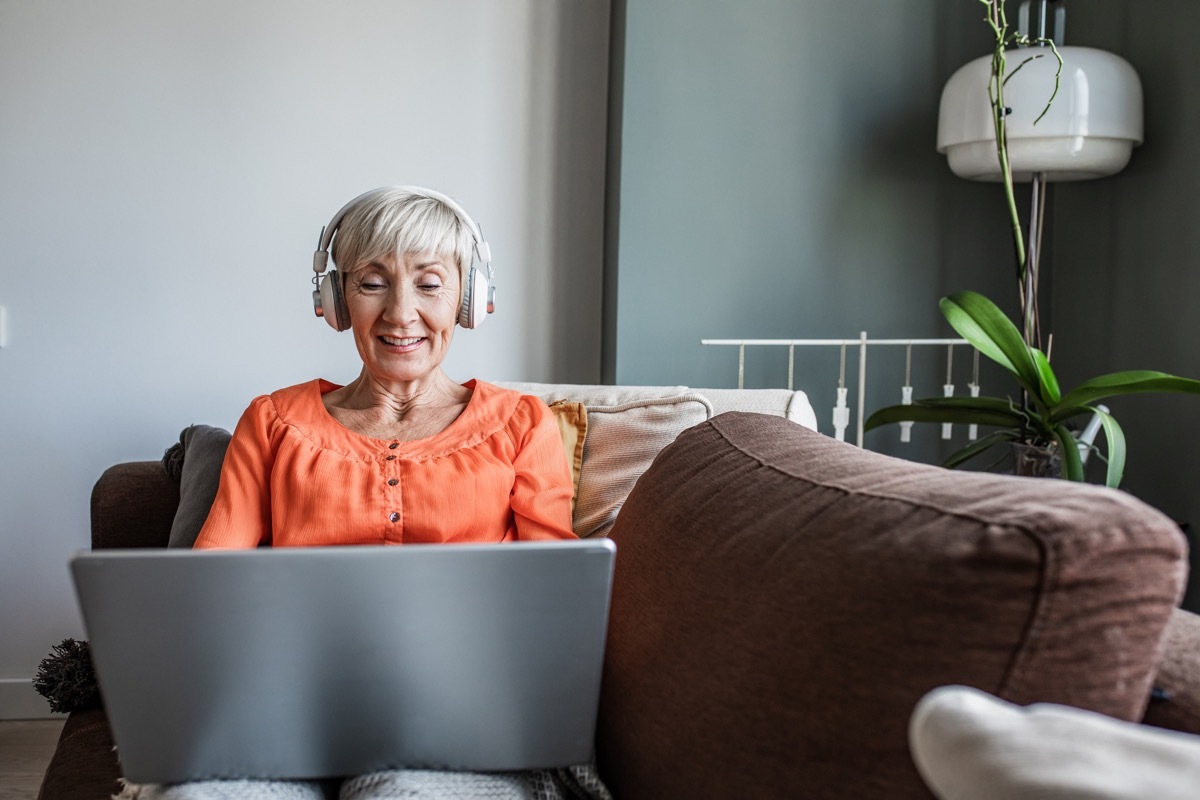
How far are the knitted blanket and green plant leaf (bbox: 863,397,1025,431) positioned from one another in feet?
3.91

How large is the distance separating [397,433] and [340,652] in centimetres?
68

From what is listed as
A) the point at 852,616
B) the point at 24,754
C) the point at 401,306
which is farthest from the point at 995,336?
the point at 24,754

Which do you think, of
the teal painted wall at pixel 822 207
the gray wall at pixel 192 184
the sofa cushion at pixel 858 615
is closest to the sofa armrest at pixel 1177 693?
the sofa cushion at pixel 858 615

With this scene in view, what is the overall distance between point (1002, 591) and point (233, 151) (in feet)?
6.74

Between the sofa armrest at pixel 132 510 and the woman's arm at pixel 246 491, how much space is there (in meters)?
0.21

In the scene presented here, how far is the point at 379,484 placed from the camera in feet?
4.46

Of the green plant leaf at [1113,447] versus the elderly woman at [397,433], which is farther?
the green plant leaf at [1113,447]

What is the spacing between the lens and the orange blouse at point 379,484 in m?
1.35

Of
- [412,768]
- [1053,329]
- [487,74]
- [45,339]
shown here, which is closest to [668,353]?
[487,74]

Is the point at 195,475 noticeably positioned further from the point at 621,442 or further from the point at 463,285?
the point at 621,442

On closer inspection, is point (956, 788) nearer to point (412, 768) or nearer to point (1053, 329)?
point (412, 768)

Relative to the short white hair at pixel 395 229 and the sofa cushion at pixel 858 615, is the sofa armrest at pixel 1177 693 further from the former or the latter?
the short white hair at pixel 395 229

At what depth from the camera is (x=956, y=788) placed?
527 mm

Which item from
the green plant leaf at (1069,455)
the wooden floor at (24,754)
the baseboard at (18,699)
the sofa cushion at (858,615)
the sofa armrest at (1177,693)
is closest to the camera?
the sofa cushion at (858,615)
